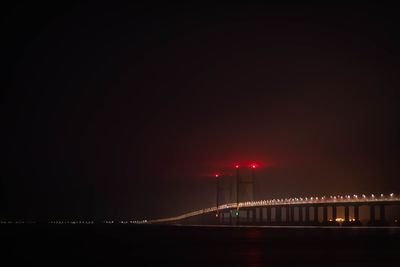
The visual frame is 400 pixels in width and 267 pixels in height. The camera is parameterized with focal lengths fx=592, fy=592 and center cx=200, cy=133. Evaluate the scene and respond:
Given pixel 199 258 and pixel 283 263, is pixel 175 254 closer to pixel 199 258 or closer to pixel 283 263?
pixel 199 258

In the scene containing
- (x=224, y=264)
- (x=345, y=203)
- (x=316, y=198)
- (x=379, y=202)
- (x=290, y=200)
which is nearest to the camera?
(x=224, y=264)

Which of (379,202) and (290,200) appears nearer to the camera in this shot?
(379,202)

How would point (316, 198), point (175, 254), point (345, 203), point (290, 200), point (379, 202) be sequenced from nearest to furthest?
point (175, 254), point (379, 202), point (345, 203), point (316, 198), point (290, 200)

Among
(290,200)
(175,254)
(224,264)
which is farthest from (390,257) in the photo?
(290,200)

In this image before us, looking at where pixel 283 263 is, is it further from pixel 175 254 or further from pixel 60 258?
pixel 60 258

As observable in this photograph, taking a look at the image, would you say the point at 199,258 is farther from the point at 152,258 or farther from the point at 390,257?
the point at 390,257

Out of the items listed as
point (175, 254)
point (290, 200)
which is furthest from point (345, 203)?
point (175, 254)

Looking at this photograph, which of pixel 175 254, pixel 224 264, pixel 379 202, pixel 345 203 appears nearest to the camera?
pixel 224 264

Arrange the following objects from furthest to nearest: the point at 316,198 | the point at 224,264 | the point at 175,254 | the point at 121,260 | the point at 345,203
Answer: the point at 316,198, the point at 345,203, the point at 175,254, the point at 121,260, the point at 224,264

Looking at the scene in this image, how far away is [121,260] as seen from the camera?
31078mm

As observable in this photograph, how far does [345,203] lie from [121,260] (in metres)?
121

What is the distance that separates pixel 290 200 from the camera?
174625 mm

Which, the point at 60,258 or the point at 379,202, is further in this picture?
the point at 379,202

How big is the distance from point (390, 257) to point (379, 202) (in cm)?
10784
